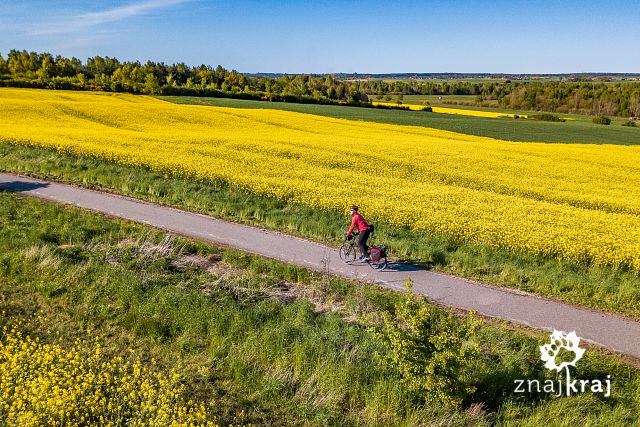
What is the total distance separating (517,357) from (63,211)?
14.7 m

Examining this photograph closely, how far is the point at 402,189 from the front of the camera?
21.4 m

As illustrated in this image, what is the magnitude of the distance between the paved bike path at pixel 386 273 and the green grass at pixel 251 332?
0.78m

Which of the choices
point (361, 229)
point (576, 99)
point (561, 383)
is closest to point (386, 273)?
point (361, 229)

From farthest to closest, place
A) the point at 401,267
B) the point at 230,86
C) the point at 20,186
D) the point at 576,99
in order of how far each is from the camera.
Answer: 1. the point at 576,99
2. the point at 230,86
3. the point at 20,186
4. the point at 401,267

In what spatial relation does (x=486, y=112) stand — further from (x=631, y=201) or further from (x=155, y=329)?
(x=155, y=329)

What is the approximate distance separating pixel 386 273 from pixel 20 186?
623 inches

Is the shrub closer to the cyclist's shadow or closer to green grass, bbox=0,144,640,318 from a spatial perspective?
the cyclist's shadow

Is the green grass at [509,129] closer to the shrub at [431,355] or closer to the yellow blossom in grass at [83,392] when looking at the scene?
the shrub at [431,355]

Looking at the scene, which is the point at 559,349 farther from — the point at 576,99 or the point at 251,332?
the point at 576,99

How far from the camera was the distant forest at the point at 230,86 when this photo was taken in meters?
80.5

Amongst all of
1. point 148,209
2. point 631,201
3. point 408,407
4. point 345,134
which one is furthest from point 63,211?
point 345,134

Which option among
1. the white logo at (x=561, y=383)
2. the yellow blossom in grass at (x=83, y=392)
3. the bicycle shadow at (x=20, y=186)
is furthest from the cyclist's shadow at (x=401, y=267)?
the bicycle shadow at (x=20, y=186)

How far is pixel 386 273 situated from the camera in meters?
12.4

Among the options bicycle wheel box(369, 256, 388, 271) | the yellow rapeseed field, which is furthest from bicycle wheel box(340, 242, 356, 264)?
the yellow rapeseed field
